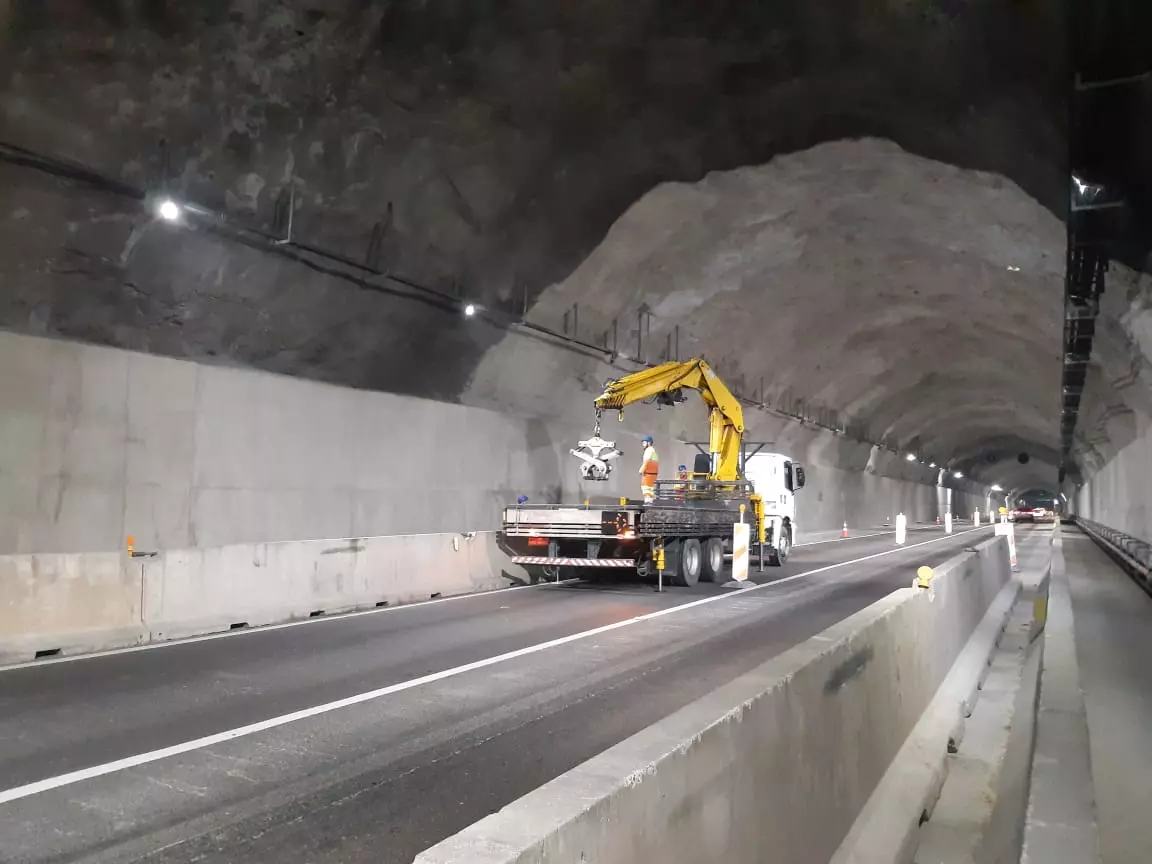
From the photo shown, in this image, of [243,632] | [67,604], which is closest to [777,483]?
[243,632]

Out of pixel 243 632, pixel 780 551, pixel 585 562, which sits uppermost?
pixel 585 562

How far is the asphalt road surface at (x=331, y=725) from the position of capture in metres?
4.60

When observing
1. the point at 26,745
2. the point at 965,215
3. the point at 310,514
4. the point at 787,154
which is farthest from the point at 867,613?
the point at 965,215

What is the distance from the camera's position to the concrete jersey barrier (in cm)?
935

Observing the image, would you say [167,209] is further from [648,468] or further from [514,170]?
[648,468]

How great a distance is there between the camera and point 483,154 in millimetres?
15453

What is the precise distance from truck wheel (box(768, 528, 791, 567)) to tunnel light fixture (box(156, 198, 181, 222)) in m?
15.3

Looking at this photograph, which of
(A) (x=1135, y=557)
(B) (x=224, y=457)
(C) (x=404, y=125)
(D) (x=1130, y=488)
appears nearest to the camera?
(B) (x=224, y=457)

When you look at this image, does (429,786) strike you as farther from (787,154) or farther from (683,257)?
(683,257)

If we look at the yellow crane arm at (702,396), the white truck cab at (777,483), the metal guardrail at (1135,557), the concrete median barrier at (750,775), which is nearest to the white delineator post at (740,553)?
the yellow crane arm at (702,396)

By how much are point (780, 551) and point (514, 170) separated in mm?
11680

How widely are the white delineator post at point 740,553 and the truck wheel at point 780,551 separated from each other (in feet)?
16.3

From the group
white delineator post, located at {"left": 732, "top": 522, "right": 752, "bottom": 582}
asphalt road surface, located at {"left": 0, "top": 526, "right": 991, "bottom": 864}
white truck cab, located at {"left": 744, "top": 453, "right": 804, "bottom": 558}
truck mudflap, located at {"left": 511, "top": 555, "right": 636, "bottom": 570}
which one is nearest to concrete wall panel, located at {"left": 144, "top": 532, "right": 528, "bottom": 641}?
asphalt road surface, located at {"left": 0, "top": 526, "right": 991, "bottom": 864}

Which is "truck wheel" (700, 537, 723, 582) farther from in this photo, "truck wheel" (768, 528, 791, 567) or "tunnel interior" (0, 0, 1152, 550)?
"tunnel interior" (0, 0, 1152, 550)
